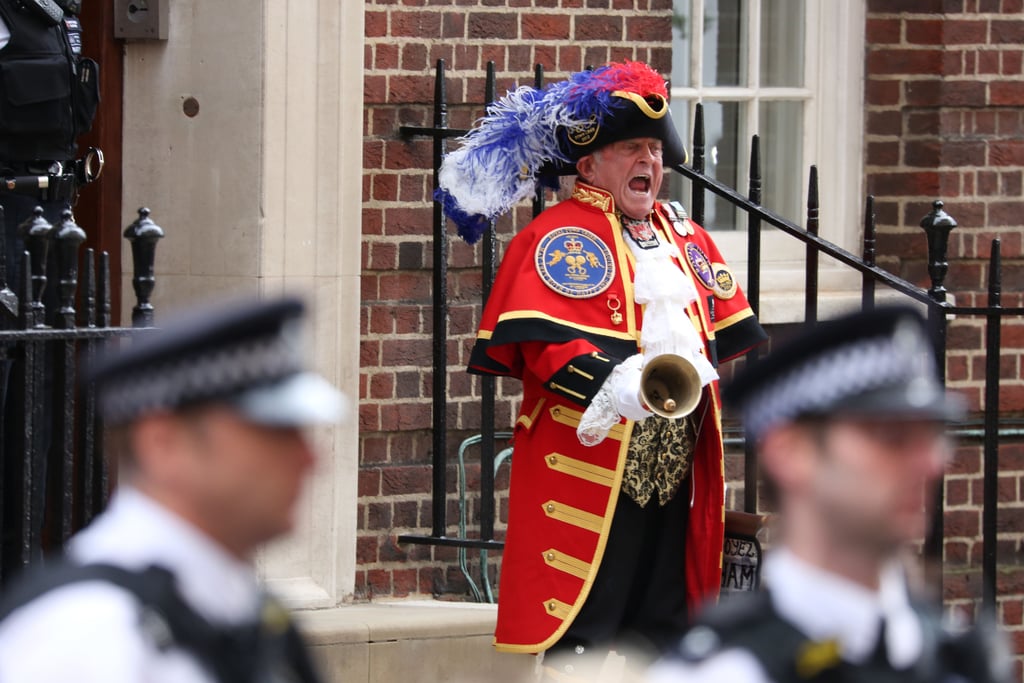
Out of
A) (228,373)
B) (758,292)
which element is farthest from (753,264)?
(228,373)

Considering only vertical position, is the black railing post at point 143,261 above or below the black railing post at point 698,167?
below

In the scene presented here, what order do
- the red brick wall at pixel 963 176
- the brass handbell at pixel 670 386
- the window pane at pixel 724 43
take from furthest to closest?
the window pane at pixel 724 43
the red brick wall at pixel 963 176
the brass handbell at pixel 670 386

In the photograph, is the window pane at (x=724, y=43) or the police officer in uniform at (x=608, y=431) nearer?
the police officer in uniform at (x=608, y=431)

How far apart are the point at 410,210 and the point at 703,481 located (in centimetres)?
168

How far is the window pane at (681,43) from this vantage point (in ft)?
21.8

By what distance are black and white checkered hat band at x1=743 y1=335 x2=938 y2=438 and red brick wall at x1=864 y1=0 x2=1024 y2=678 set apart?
4667 mm

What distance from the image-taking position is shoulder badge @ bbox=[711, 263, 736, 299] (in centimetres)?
473

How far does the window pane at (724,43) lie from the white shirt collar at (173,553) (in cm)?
507

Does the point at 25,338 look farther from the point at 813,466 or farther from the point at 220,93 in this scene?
the point at 813,466

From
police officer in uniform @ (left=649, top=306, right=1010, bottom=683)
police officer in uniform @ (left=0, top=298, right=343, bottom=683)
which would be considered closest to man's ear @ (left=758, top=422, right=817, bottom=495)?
police officer in uniform @ (left=649, top=306, right=1010, bottom=683)

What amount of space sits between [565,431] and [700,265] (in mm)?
571

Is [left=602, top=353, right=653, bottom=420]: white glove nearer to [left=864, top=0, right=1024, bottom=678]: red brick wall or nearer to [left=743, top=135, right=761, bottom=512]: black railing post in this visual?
[left=743, top=135, right=761, bottom=512]: black railing post

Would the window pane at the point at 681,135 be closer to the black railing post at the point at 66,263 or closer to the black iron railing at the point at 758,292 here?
the black iron railing at the point at 758,292

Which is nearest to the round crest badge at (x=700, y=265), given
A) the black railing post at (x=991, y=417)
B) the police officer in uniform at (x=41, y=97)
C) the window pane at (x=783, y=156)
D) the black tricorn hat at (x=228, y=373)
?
the black railing post at (x=991, y=417)
